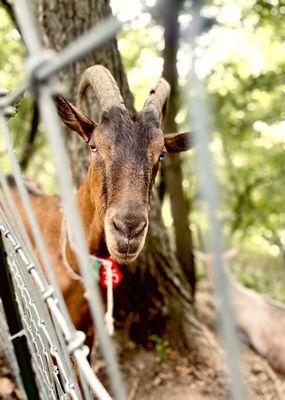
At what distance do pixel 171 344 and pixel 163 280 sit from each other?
0.71 metres

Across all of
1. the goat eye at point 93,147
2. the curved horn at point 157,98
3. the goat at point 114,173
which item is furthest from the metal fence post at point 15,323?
the curved horn at point 157,98

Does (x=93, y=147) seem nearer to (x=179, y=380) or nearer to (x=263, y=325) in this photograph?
(x=179, y=380)

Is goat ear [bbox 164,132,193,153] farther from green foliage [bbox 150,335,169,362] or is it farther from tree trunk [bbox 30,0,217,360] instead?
green foliage [bbox 150,335,169,362]

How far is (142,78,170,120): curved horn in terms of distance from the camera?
8.47ft

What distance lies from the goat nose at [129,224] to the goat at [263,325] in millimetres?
3081

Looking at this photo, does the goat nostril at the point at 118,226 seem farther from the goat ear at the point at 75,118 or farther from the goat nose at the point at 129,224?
the goat ear at the point at 75,118

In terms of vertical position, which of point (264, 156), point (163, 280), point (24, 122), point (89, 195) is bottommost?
point (163, 280)

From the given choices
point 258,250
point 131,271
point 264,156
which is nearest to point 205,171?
point 131,271

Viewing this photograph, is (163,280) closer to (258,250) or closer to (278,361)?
(278,361)

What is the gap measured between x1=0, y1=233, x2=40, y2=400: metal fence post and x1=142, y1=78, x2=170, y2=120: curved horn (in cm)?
119

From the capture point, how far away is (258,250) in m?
17.1

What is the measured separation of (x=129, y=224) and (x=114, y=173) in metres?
0.32

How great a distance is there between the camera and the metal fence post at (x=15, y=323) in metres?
2.06

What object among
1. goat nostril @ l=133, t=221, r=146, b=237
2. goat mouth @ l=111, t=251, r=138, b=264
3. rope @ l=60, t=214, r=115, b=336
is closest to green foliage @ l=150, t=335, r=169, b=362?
rope @ l=60, t=214, r=115, b=336
